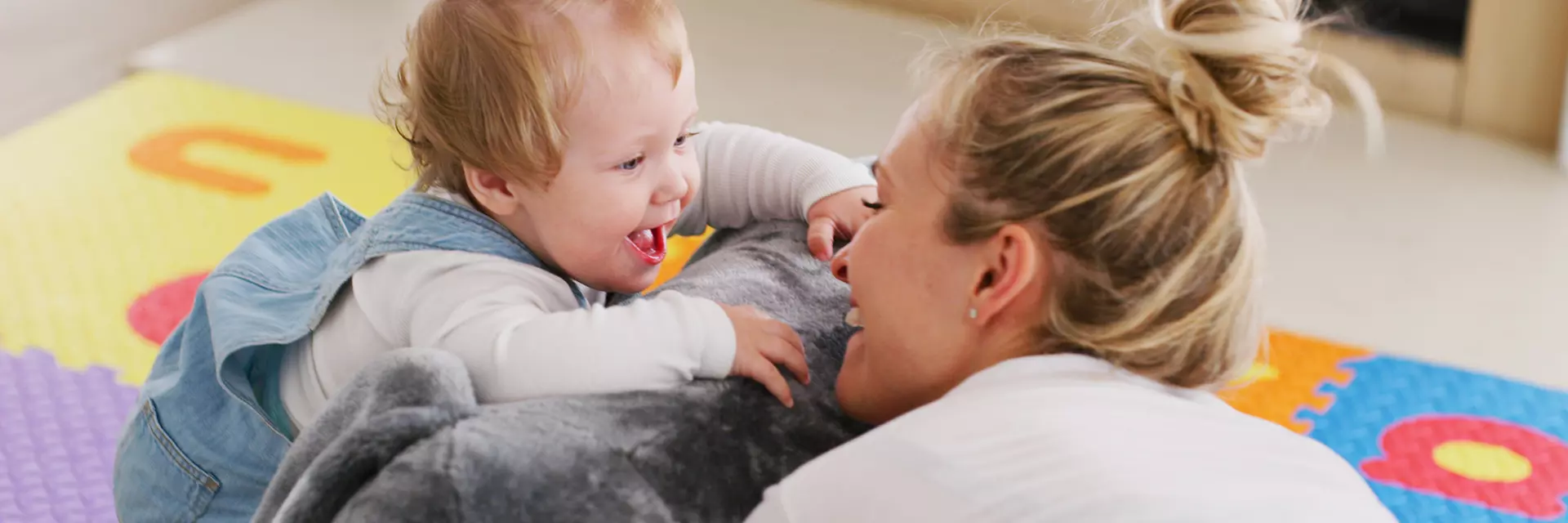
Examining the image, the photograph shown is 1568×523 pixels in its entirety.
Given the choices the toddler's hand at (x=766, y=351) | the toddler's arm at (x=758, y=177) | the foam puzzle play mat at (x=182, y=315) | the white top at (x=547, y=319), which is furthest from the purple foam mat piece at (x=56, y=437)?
the toddler's hand at (x=766, y=351)

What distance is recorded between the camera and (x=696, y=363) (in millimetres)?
794

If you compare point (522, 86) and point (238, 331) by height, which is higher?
point (522, 86)

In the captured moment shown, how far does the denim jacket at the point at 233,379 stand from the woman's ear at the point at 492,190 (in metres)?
0.01

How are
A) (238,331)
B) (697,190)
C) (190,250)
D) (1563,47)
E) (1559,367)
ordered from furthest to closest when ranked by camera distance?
(1563,47) → (190,250) → (1559,367) → (697,190) → (238,331)

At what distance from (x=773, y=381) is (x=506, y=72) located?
0.82ft

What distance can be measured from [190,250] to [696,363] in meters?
0.98

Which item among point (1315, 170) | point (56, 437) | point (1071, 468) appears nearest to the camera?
point (1071, 468)

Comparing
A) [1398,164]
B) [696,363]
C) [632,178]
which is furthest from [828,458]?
[1398,164]

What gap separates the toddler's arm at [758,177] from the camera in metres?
1.00

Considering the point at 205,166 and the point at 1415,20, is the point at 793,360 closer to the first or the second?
the point at 205,166

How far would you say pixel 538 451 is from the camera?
2.24 ft

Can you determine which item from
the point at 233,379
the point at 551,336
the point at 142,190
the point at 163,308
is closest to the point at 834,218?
the point at 551,336

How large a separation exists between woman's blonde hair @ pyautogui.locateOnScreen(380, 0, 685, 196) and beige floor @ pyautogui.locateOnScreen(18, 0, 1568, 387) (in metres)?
0.92

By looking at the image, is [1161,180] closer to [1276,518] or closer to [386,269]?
[1276,518]
